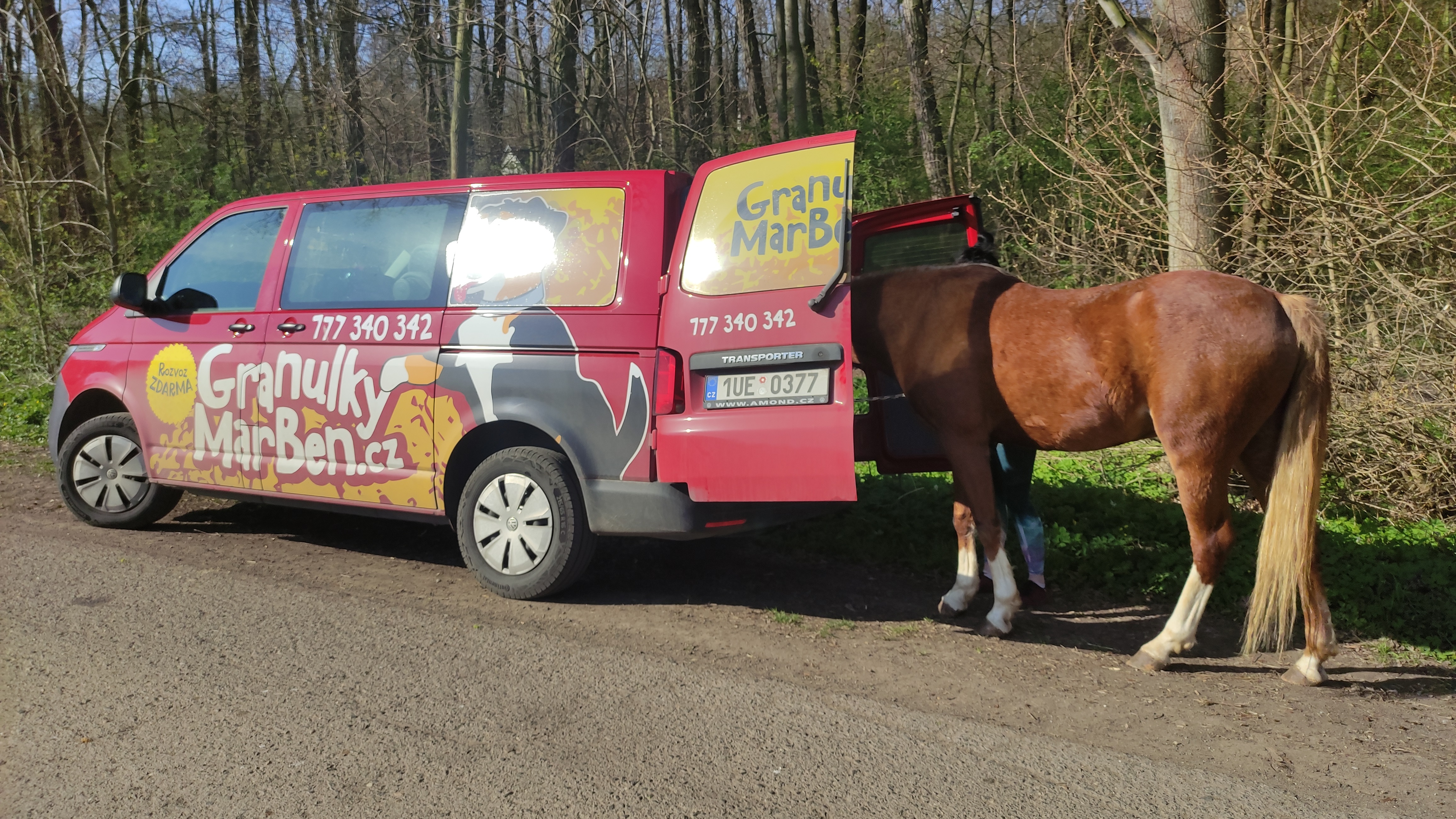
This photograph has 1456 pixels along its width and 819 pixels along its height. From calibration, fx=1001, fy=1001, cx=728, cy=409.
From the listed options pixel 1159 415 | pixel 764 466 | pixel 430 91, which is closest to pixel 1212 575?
pixel 1159 415

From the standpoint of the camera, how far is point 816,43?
2255cm

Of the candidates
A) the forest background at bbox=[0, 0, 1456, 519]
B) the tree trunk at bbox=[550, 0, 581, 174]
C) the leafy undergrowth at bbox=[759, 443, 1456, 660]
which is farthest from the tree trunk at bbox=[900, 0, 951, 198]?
the leafy undergrowth at bbox=[759, 443, 1456, 660]

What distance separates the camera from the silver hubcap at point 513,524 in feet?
15.8

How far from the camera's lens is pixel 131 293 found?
5.89 m

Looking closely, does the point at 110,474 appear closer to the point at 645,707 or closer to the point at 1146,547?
the point at 645,707

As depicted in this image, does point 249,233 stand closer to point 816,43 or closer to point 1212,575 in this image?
point 1212,575

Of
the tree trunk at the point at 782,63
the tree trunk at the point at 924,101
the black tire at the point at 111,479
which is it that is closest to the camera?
the black tire at the point at 111,479

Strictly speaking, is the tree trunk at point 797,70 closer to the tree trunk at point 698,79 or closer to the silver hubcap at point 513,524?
the tree trunk at point 698,79

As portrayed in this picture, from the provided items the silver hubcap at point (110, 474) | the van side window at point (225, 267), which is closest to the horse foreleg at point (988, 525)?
the van side window at point (225, 267)

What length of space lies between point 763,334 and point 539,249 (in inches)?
51.7

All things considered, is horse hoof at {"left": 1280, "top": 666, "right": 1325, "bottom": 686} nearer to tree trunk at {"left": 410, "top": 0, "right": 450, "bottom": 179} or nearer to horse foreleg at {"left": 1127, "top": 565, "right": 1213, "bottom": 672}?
horse foreleg at {"left": 1127, "top": 565, "right": 1213, "bottom": 672}

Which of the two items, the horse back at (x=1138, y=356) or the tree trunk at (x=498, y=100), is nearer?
the horse back at (x=1138, y=356)

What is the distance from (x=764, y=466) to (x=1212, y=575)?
1.91 metres

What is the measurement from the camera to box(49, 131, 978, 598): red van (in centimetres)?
425
